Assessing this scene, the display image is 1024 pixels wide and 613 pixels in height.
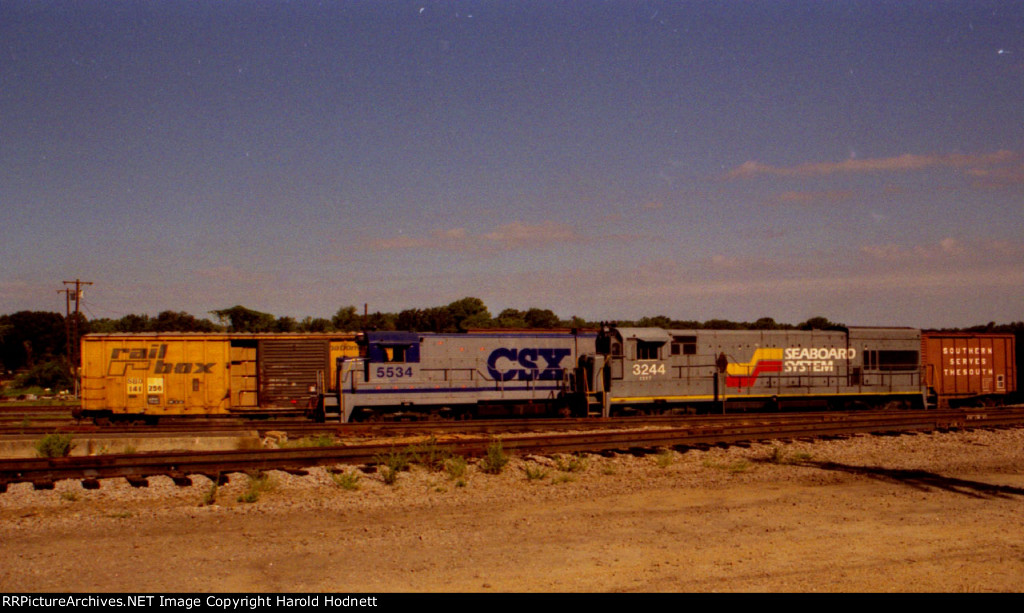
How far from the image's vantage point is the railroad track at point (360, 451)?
11.4 metres

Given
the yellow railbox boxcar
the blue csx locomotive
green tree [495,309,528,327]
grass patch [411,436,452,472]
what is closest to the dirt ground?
grass patch [411,436,452,472]

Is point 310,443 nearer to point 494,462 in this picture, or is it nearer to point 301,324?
point 494,462

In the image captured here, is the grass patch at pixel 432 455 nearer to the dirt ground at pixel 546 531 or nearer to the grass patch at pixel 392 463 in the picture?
the grass patch at pixel 392 463

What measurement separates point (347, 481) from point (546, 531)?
414 cm

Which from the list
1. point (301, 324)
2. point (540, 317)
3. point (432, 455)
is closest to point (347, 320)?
point (301, 324)

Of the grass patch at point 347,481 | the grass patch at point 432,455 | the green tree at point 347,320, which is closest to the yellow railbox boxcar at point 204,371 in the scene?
the grass patch at point 432,455

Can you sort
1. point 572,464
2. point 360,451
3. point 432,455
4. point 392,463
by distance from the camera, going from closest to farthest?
point 392,463
point 572,464
point 432,455
point 360,451

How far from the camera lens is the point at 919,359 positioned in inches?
962

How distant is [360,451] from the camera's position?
13.3m

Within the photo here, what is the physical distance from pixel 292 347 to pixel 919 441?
18531 millimetres

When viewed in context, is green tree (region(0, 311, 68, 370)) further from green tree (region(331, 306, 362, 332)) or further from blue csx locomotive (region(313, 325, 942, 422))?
blue csx locomotive (region(313, 325, 942, 422))

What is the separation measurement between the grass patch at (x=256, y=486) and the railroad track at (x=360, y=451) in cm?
66

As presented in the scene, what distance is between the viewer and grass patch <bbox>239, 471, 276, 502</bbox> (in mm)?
10227

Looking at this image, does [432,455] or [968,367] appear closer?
[432,455]
